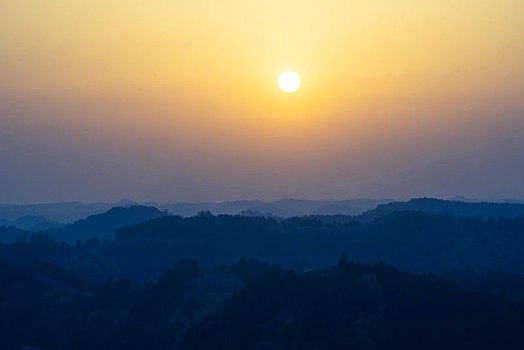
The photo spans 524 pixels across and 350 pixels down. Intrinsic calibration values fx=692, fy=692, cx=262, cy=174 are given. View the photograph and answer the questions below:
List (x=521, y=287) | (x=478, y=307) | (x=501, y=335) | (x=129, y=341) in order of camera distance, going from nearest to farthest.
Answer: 1. (x=501, y=335)
2. (x=478, y=307)
3. (x=129, y=341)
4. (x=521, y=287)

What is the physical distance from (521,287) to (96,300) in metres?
100

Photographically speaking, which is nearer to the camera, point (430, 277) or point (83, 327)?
point (430, 277)

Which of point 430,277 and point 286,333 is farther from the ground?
point 430,277

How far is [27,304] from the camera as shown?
6476 inches

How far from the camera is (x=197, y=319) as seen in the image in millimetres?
142750

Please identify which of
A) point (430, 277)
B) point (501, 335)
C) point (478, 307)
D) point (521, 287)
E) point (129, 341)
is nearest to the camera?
point (501, 335)

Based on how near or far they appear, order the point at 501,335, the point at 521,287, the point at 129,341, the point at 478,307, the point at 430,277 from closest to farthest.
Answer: the point at 501,335, the point at 478,307, the point at 430,277, the point at 129,341, the point at 521,287

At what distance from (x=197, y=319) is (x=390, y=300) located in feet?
144

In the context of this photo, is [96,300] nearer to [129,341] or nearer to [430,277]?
[129,341]

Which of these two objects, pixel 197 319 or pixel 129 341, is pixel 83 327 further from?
pixel 197 319

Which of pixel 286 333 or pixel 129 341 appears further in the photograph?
pixel 129 341

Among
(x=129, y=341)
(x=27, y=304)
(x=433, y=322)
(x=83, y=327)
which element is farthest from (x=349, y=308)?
(x=27, y=304)

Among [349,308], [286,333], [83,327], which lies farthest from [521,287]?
[83,327]

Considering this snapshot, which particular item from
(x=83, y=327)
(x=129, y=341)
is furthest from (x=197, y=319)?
(x=83, y=327)
